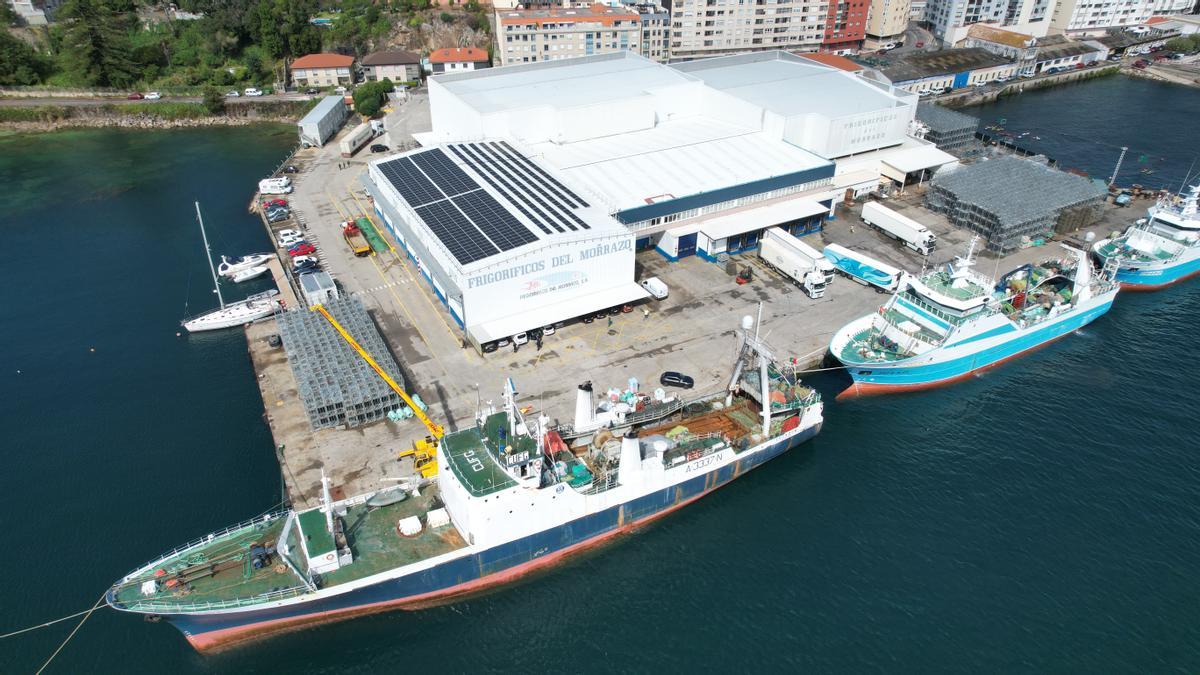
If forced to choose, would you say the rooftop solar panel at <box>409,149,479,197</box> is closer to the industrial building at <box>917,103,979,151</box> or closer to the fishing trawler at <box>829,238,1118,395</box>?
the fishing trawler at <box>829,238,1118,395</box>

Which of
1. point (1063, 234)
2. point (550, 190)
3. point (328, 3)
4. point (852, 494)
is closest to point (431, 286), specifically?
point (550, 190)

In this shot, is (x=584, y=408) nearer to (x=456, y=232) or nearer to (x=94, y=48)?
(x=456, y=232)

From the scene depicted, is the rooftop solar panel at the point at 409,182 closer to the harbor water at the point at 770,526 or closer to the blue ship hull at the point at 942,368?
the harbor water at the point at 770,526

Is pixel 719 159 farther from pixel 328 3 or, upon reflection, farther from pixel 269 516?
pixel 328 3

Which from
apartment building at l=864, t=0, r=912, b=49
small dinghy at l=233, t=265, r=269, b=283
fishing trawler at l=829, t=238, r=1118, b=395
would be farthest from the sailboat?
apartment building at l=864, t=0, r=912, b=49

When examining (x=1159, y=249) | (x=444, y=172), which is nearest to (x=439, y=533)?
(x=444, y=172)

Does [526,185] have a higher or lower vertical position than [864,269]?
higher
